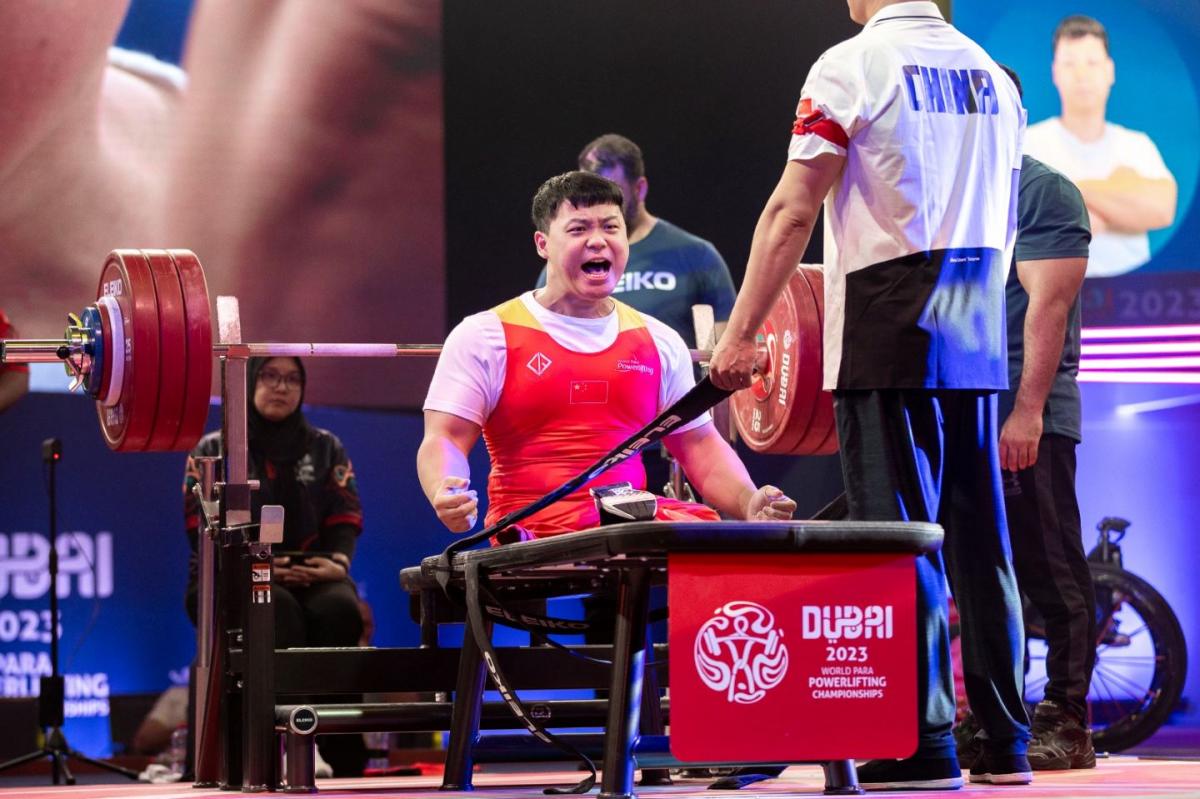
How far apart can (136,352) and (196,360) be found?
0.14 meters

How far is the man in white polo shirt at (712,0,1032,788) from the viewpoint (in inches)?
115

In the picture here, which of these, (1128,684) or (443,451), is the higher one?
(443,451)

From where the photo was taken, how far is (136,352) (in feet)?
13.0

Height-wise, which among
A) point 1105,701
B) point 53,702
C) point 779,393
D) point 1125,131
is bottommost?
point 1105,701

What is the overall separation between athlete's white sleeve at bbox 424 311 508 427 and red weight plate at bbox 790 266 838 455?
2.68 ft

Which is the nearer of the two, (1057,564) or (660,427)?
(660,427)

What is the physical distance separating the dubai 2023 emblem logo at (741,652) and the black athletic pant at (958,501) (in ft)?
1.84

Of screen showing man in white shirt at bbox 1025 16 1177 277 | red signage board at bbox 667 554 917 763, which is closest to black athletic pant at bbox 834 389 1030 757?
red signage board at bbox 667 554 917 763

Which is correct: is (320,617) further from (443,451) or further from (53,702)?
(443,451)

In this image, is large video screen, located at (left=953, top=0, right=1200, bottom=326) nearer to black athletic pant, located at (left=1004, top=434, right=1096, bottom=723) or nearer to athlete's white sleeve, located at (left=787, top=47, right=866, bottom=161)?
black athletic pant, located at (left=1004, top=434, right=1096, bottom=723)

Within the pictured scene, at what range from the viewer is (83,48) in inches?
260

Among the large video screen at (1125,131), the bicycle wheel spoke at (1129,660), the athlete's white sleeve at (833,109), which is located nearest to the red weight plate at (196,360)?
the athlete's white sleeve at (833,109)

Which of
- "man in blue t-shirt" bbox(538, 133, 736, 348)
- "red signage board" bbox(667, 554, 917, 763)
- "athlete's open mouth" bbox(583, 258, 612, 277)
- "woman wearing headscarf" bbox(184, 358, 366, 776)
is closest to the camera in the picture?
"red signage board" bbox(667, 554, 917, 763)

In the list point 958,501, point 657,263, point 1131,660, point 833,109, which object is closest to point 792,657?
point 958,501
